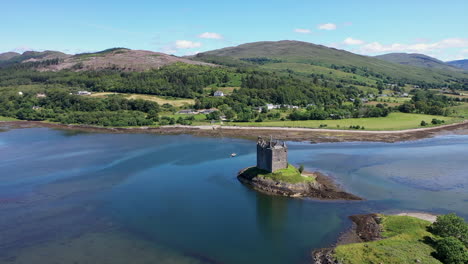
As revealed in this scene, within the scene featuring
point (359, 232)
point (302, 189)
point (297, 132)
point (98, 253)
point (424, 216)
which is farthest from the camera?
point (297, 132)

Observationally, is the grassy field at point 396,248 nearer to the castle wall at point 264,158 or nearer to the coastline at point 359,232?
the coastline at point 359,232

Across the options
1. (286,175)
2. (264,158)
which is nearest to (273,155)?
(264,158)

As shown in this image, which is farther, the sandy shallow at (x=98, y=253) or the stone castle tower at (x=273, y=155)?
the stone castle tower at (x=273, y=155)

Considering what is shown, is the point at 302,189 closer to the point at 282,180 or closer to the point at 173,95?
the point at 282,180

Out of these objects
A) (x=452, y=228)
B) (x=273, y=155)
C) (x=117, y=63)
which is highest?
(x=117, y=63)

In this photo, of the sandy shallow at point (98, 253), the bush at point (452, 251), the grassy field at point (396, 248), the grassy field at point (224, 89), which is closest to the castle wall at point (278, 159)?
the grassy field at point (396, 248)

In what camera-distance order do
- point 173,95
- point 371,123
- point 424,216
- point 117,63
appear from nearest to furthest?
point 424,216, point 371,123, point 173,95, point 117,63

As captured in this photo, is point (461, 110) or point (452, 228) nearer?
point (452, 228)
